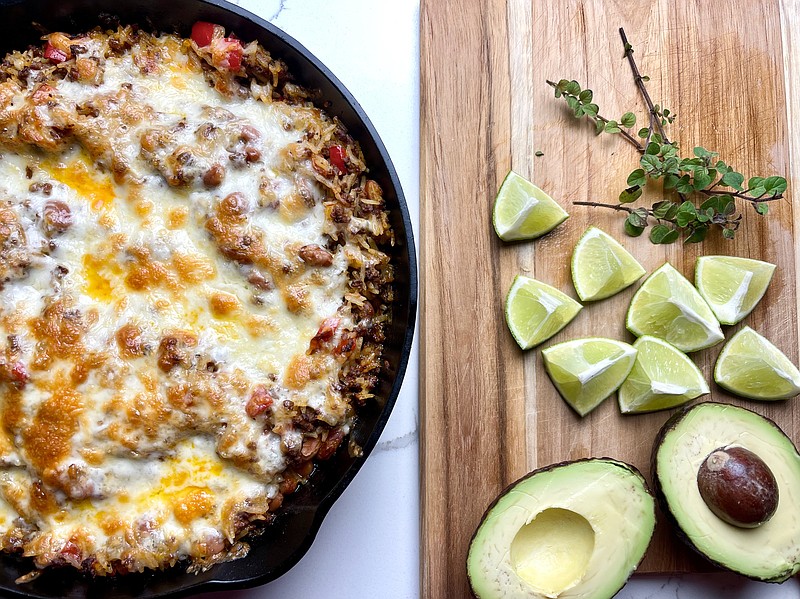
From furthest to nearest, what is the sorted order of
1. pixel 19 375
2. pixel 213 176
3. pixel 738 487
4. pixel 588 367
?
pixel 588 367, pixel 738 487, pixel 213 176, pixel 19 375

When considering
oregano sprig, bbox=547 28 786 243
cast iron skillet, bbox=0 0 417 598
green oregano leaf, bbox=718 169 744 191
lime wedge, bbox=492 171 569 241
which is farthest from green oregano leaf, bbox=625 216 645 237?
cast iron skillet, bbox=0 0 417 598

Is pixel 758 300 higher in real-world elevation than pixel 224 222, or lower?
lower

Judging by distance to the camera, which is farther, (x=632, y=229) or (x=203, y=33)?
(x=632, y=229)

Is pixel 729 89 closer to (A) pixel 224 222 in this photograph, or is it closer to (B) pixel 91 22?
(A) pixel 224 222

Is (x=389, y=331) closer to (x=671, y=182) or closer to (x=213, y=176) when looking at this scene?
(x=213, y=176)

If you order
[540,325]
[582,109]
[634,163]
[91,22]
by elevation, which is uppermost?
[91,22]

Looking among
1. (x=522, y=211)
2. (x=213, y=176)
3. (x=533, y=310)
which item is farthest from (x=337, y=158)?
(x=533, y=310)

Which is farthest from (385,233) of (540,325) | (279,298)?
(540,325)
